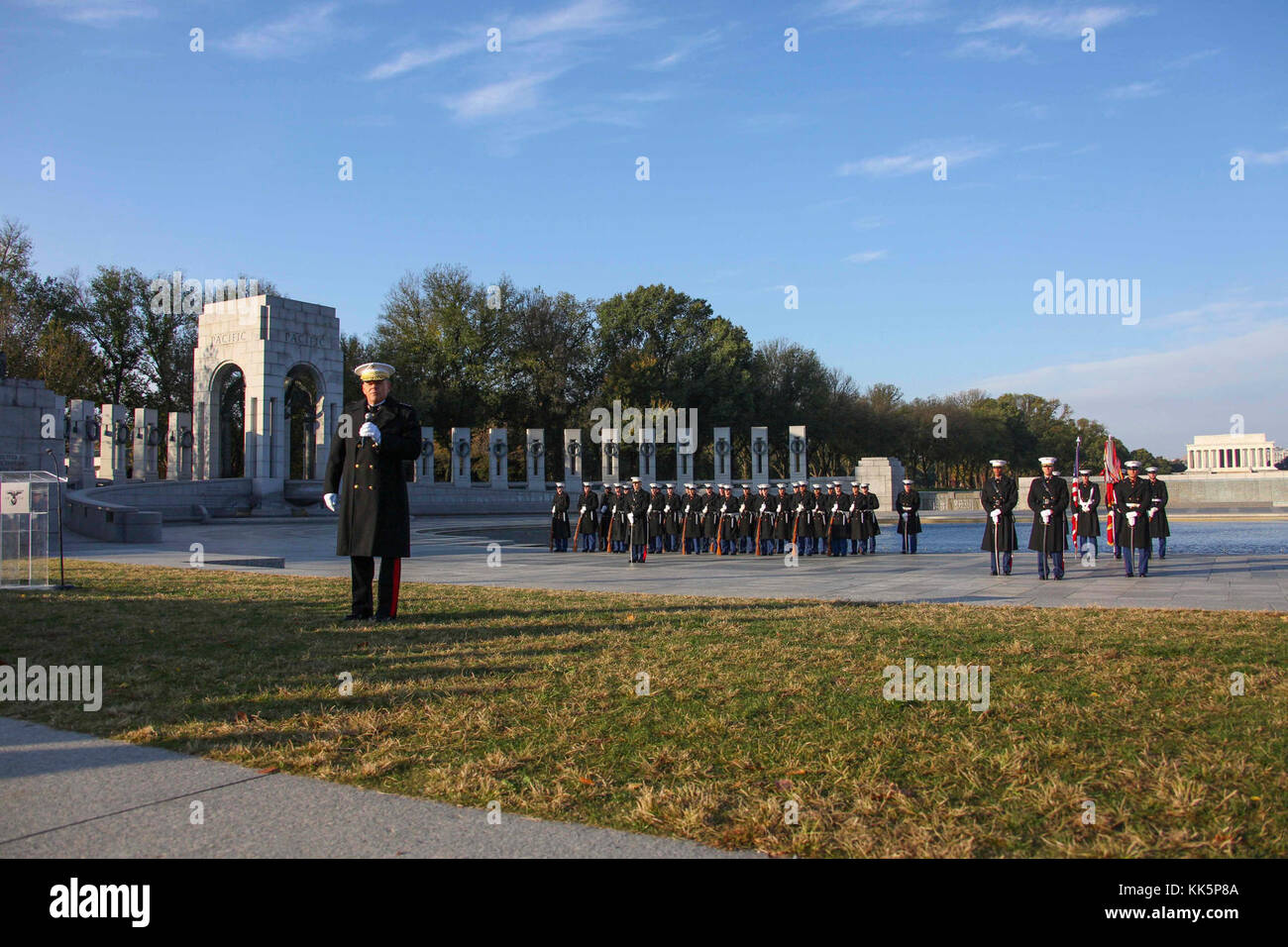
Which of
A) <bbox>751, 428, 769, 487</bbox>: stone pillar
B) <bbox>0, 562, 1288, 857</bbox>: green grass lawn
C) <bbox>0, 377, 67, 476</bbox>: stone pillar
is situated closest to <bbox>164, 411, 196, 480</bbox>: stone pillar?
<bbox>0, 377, 67, 476</bbox>: stone pillar

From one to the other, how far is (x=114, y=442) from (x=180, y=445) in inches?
124

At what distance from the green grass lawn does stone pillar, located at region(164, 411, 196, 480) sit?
1511 inches

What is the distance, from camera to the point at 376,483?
29.0 ft

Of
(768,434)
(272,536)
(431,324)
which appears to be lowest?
(272,536)

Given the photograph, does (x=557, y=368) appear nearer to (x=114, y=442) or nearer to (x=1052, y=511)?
(x=114, y=442)

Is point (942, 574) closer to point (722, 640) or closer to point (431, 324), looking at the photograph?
point (722, 640)

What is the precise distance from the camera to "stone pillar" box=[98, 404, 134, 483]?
4178 centimetres

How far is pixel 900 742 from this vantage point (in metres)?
4.68

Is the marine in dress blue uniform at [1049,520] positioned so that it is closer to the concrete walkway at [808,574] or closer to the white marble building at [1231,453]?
the concrete walkway at [808,574]

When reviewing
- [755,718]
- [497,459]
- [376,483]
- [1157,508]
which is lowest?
[755,718]

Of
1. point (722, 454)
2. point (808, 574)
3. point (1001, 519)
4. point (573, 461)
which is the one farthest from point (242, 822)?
point (722, 454)

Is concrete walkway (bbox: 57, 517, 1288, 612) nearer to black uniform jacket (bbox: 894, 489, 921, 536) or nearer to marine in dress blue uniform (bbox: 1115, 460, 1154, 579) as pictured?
marine in dress blue uniform (bbox: 1115, 460, 1154, 579)
